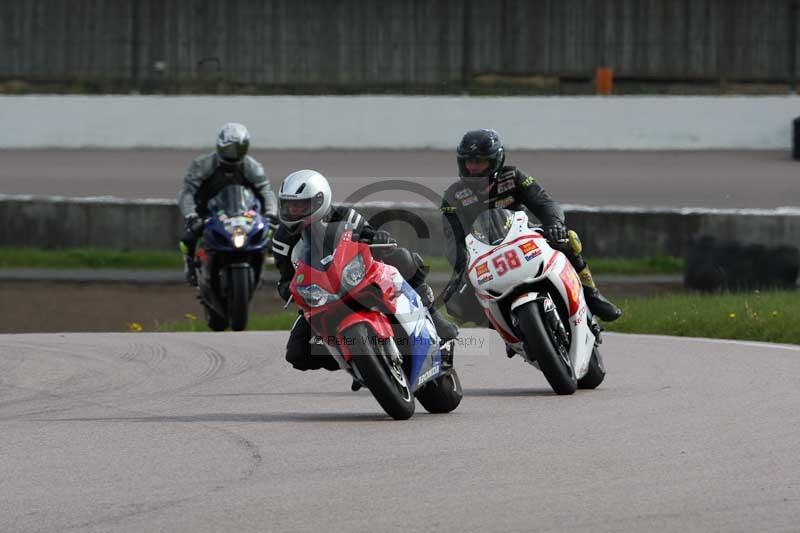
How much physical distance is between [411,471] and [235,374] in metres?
3.75

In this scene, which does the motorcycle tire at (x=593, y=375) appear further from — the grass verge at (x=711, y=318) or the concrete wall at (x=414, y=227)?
the concrete wall at (x=414, y=227)

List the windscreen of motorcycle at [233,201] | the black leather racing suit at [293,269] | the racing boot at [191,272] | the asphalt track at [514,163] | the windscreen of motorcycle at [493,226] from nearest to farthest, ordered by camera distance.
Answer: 1. the black leather racing suit at [293,269]
2. the windscreen of motorcycle at [493,226]
3. the windscreen of motorcycle at [233,201]
4. the racing boot at [191,272]
5. the asphalt track at [514,163]

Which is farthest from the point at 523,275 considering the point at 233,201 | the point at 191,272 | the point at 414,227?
the point at 414,227

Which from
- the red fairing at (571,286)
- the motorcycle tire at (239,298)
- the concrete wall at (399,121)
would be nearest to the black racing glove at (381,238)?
the red fairing at (571,286)

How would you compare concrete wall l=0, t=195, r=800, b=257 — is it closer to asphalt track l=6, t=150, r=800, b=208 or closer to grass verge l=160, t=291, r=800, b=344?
asphalt track l=6, t=150, r=800, b=208

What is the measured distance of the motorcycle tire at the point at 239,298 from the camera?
13.6 meters

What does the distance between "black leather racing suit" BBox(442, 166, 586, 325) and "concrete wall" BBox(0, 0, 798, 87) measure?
1751 cm

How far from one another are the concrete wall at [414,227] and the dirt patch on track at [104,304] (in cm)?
116

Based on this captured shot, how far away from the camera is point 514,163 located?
25062 millimetres

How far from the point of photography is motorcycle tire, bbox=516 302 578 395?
8.56 meters

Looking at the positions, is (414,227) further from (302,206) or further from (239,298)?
(302,206)

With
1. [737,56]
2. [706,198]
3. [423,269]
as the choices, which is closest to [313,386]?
[423,269]

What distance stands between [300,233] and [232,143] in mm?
6448

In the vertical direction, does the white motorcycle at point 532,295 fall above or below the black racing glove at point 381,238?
below
